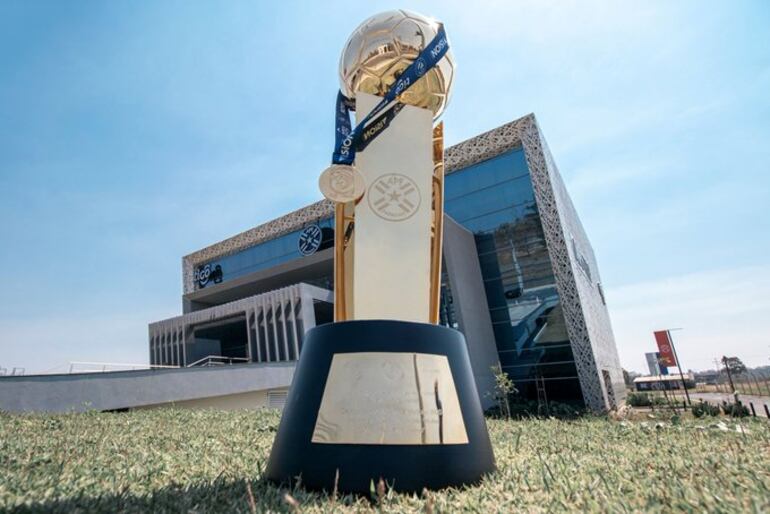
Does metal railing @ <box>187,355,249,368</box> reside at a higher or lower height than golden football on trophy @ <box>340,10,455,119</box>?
lower

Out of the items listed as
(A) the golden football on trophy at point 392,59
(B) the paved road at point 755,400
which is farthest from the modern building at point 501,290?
(A) the golden football on trophy at point 392,59

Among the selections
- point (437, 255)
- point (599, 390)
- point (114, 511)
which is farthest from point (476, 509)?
point (599, 390)

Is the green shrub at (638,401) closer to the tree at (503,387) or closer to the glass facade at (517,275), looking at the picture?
the glass facade at (517,275)

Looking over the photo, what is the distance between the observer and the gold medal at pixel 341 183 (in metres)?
4.91

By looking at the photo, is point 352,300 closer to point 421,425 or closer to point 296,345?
point 421,425

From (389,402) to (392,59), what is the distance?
4373 millimetres

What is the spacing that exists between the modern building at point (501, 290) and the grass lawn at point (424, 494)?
57.8 ft

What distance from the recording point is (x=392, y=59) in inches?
215

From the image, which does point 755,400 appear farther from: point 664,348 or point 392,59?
point 392,59

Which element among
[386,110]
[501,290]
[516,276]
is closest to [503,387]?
[501,290]

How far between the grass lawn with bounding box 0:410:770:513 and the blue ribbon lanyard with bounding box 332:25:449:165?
371 cm

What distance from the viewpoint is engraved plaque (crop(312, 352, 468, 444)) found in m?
3.22

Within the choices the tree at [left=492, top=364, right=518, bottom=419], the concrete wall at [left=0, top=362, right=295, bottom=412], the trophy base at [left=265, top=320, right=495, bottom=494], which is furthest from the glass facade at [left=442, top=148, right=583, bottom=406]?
the trophy base at [left=265, top=320, right=495, bottom=494]

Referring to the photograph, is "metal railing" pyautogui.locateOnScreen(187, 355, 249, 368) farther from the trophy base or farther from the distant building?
the trophy base
